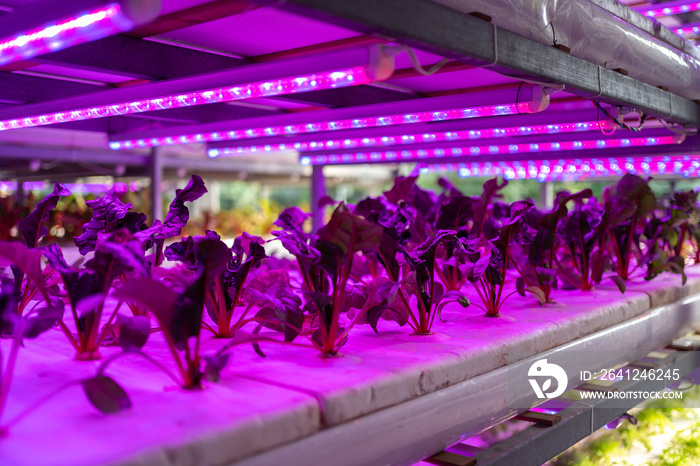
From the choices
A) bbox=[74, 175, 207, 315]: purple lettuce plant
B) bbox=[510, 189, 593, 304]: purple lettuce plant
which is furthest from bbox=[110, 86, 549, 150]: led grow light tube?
bbox=[74, 175, 207, 315]: purple lettuce plant

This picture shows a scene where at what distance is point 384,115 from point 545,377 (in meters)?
1.10

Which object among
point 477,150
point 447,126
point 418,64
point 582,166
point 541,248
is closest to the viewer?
point 418,64

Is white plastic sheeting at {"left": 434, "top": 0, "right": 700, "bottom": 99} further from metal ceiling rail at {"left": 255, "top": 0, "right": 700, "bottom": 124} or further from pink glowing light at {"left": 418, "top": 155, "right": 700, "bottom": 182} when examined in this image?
pink glowing light at {"left": 418, "top": 155, "right": 700, "bottom": 182}

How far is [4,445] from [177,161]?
6.66m

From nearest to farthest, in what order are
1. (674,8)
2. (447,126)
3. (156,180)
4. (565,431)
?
(565,431)
(674,8)
(447,126)
(156,180)

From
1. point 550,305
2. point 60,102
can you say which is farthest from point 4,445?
point 550,305

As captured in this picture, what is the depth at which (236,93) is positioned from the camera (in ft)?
6.02

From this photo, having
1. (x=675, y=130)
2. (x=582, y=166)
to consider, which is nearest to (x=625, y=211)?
(x=675, y=130)

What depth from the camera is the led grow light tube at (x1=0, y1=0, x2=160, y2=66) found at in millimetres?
1119

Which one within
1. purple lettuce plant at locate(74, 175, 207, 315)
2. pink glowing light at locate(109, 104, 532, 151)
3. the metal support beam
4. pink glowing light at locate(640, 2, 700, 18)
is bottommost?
purple lettuce plant at locate(74, 175, 207, 315)

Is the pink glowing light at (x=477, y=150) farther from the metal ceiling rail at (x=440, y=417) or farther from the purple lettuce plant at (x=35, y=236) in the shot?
the purple lettuce plant at (x=35, y=236)

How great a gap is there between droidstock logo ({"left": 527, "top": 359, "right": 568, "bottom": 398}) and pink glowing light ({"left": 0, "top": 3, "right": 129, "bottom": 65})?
146 centimetres

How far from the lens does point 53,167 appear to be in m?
5.86

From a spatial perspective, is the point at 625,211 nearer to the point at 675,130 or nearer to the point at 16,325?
the point at 675,130
